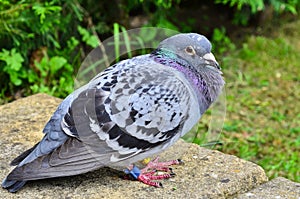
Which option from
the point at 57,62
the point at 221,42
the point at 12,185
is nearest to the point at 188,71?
the point at 12,185

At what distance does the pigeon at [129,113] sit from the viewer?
9.48 feet

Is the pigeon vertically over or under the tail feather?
over

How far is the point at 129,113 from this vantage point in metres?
2.87

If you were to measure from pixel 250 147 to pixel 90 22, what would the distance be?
6.85 feet

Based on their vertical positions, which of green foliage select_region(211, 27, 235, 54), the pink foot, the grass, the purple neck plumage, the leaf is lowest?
the grass

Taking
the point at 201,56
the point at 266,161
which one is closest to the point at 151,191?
the point at 201,56

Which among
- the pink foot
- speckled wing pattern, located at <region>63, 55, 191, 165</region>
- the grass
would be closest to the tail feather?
speckled wing pattern, located at <region>63, 55, 191, 165</region>

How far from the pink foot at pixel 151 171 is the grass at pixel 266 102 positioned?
1.28m

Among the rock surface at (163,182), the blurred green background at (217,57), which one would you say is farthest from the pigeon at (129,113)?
the blurred green background at (217,57)

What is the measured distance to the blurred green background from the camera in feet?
15.8

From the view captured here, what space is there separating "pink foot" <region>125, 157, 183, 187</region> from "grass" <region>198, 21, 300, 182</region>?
1281 millimetres

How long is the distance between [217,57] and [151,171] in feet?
6.06

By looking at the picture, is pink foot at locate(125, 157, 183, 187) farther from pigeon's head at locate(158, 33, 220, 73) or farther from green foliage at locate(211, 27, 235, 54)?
green foliage at locate(211, 27, 235, 54)

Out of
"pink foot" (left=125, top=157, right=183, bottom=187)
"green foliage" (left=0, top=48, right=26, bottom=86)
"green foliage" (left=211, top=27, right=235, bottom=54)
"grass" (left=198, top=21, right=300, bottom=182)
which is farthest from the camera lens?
"green foliage" (left=211, top=27, right=235, bottom=54)
